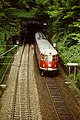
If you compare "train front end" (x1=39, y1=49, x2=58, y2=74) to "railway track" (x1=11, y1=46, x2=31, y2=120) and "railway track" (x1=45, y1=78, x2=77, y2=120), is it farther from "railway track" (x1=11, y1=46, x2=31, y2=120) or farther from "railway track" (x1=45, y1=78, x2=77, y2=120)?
"railway track" (x1=11, y1=46, x2=31, y2=120)

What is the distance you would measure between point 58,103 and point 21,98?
283 cm

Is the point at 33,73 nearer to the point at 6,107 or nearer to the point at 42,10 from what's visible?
the point at 6,107

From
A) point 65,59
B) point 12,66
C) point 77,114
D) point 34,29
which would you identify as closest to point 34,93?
point 77,114

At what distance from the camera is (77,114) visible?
1955cm

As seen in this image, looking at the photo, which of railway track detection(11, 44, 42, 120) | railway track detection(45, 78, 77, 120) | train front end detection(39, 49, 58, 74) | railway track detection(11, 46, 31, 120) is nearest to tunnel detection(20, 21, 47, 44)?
railway track detection(11, 44, 42, 120)

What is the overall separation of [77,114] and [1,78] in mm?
10997

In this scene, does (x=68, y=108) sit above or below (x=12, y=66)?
above

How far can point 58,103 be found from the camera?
71.3 ft

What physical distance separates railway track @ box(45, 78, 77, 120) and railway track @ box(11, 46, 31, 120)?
1.87 metres

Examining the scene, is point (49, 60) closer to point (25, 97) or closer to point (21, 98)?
point (25, 97)

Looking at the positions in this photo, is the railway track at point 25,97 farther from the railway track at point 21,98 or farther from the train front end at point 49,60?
the train front end at point 49,60

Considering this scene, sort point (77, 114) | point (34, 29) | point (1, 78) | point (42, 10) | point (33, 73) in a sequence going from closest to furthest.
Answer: point (77, 114), point (1, 78), point (33, 73), point (42, 10), point (34, 29)

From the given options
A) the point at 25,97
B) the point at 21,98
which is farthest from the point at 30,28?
the point at 21,98

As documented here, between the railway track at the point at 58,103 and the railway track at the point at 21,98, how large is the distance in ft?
6.13
